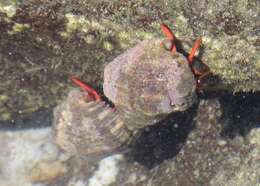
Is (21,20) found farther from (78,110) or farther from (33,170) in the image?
(33,170)

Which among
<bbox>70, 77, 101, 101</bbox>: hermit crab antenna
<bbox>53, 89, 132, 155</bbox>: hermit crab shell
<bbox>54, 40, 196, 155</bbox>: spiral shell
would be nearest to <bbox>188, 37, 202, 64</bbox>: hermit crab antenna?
<bbox>54, 40, 196, 155</bbox>: spiral shell

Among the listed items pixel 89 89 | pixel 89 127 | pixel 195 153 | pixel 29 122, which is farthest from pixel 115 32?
pixel 29 122

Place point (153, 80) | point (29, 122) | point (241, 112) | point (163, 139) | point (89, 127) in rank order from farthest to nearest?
point (29, 122), point (163, 139), point (241, 112), point (89, 127), point (153, 80)

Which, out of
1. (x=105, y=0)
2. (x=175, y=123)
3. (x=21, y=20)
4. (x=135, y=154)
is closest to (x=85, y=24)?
(x=105, y=0)

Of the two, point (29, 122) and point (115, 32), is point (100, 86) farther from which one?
point (29, 122)

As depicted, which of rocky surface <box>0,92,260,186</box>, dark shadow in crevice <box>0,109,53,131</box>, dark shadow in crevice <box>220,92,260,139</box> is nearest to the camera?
rocky surface <box>0,92,260,186</box>

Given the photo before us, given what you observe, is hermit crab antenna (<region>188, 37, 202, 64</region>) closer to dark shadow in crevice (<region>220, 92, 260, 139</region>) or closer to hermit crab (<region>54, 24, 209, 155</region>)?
hermit crab (<region>54, 24, 209, 155</region>)
